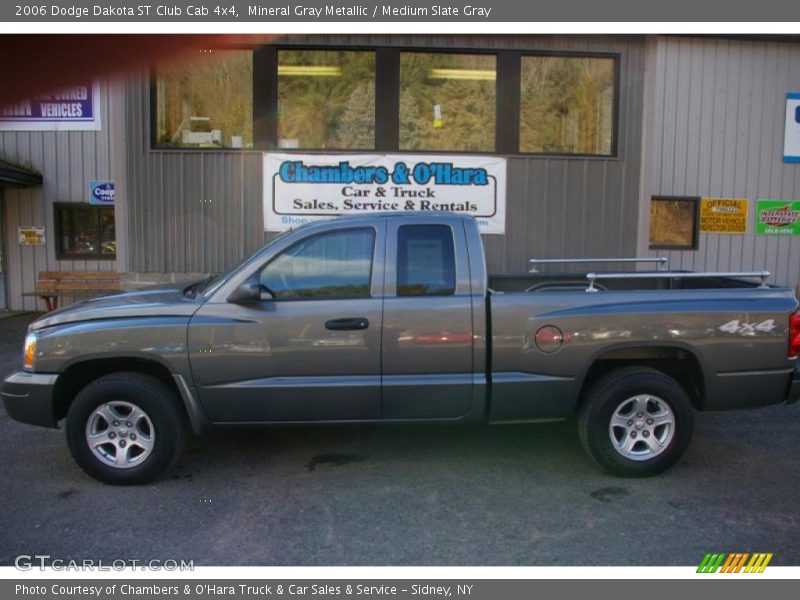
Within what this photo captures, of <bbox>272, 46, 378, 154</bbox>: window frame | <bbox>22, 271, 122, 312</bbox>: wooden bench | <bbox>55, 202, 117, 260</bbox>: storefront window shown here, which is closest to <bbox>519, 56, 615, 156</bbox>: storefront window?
<bbox>272, 46, 378, 154</bbox>: window frame

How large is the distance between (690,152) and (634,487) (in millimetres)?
9014

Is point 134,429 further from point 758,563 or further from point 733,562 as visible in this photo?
point 758,563

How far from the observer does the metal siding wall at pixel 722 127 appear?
11297mm

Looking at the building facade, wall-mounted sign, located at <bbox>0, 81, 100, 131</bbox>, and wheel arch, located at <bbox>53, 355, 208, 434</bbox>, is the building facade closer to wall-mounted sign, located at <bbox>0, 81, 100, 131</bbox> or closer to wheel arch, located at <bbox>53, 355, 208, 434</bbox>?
wall-mounted sign, located at <bbox>0, 81, 100, 131</bbox>

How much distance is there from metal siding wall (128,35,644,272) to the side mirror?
4.88 m

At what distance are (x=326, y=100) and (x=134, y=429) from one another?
614 cm

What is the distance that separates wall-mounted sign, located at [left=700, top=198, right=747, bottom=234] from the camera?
11609mm

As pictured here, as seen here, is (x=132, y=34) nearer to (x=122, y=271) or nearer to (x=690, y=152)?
(x=122, y=271)

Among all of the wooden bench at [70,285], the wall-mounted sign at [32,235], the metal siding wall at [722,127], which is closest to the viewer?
the metal siding wall at [722,127]

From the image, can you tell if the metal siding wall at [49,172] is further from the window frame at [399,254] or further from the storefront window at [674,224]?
the storefront window at [674,224]

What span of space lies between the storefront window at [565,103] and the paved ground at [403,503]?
5.17 meters

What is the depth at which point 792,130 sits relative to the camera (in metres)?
11.6

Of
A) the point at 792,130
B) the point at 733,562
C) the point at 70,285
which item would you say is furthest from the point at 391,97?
the point at 792,130

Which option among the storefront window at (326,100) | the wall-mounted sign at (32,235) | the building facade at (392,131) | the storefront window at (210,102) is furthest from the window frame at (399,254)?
the wall-mounted sign at (32,235)
